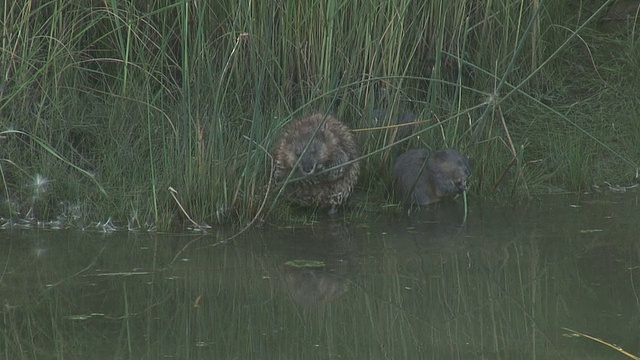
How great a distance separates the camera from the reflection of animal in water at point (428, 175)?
6.86m

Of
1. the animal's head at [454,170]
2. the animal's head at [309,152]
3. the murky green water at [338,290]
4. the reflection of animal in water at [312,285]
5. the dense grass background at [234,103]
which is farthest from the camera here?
the animal's head at [454,170]

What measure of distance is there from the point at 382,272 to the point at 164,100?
2453 mm

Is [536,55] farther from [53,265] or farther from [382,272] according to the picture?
[53,265]

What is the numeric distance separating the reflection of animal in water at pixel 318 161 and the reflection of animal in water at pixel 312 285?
116 centimetres

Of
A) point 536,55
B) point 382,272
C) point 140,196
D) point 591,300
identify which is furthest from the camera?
point 536,55

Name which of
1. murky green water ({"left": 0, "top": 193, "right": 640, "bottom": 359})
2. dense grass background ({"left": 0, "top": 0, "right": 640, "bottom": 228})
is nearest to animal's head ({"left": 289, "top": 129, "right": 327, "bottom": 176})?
dense grass background ({"left": 0, "top": 0, "right": 640, "bottom": 228})

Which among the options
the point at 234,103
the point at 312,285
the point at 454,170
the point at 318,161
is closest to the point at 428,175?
the point at 454,170

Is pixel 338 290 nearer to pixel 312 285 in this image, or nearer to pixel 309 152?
pixel 312 285

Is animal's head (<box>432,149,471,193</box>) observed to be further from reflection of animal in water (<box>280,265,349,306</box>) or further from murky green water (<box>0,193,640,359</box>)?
reflection of animal in water (<box>280,265,349,306</box>)

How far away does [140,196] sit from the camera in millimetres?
6465

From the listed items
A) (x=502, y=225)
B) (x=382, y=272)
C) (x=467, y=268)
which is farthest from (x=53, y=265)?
(x=502, y=225)

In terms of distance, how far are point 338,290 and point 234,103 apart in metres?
2.20

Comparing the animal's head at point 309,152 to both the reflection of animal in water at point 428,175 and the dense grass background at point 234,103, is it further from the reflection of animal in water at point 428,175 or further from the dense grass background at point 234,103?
the reflection of animal in water at point 428,175

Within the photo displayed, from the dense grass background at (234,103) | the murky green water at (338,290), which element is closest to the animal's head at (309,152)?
the dense grass background at (234,103)
